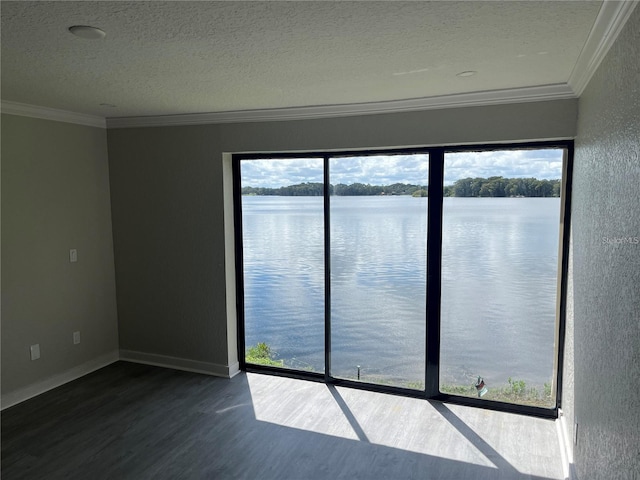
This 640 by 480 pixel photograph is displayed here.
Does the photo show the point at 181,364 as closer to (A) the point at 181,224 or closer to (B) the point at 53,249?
(A) the point at 181,224

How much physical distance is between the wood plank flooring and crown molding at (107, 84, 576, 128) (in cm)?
234

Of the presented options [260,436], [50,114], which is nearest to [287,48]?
[260,436]

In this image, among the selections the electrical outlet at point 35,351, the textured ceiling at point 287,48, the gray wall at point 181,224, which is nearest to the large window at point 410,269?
the gray wall at point 181,224

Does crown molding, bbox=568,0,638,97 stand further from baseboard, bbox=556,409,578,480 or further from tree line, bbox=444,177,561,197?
Result: baseboard, bbox=556,409,578,480

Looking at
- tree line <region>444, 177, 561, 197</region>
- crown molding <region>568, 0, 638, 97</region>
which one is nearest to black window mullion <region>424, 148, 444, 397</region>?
tree line <region>444, 177, 561, 197</region>

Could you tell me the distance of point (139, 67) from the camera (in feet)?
8.09

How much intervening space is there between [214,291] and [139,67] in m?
2.30

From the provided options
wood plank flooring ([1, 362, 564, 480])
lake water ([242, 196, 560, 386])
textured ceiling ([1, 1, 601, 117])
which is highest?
textured ceiling ([1, 1, 601, 117])

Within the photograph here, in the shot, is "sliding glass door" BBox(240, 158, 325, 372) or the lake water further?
"sliding glass door" BBox(240, 158, 325, 372)

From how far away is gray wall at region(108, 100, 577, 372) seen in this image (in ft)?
13.1

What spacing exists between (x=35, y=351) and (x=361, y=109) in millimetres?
3375

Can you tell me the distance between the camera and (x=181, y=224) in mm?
4316

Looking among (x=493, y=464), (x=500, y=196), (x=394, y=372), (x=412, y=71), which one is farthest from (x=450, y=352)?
(x=412, y=71)

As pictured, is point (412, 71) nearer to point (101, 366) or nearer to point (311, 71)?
point (311, 71)
